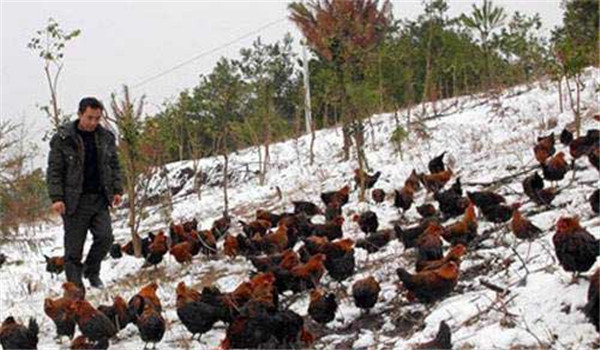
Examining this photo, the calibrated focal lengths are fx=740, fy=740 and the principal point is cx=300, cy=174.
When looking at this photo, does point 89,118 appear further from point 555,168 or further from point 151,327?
point 555,168

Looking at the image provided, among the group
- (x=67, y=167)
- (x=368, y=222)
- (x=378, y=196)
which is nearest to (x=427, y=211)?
(x=368, y=222)

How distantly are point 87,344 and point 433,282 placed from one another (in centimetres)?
222

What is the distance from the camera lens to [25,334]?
4762mm

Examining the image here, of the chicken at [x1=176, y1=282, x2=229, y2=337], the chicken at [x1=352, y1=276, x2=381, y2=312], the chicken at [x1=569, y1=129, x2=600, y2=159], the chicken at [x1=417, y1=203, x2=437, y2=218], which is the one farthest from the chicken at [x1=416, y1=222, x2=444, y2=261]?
the chicken at [x1=569, y1=129, x2=600, y2=159]

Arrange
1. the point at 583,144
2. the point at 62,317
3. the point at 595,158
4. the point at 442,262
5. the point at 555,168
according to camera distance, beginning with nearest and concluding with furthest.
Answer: the point at 442,262 → the point at 62,317 → the point at 595,158 → the point at 555,168 → the point at 583,144

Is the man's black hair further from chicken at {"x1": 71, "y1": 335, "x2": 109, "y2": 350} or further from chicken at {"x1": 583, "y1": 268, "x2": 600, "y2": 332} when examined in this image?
chicken at {"x1": 583, "y1": 268, "x2": 600, "y2": 332}

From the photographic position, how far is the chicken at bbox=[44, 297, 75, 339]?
491 cm

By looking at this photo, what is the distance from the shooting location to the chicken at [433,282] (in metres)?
4.34

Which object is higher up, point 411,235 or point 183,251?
point 411,235

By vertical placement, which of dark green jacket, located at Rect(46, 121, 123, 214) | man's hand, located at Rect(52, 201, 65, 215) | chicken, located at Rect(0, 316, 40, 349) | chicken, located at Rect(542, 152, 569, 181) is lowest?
Answer: chicken, located at Rect(0, 316, 40, 349)

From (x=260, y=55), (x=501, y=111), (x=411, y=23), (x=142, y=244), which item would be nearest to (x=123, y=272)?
(x=142, y=244)

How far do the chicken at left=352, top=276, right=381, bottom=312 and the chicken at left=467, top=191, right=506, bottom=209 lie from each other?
5.42ft

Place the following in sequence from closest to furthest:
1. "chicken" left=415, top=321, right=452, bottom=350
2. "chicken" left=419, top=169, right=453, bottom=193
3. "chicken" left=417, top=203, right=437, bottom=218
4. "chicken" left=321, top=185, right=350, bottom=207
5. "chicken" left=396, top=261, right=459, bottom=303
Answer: "chicken" left=415, top=321, right=452, bottom=350 → "chicken" left=396, top=261, right=459, bottom=303 → "chicken" left=417, top=203, right=437, bottom=218 → "chicken" left=419, top=169, right=453, bottom=193 → "chicken" left=321, top=185, right=350, bottom=207

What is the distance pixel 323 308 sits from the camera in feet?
14.9
